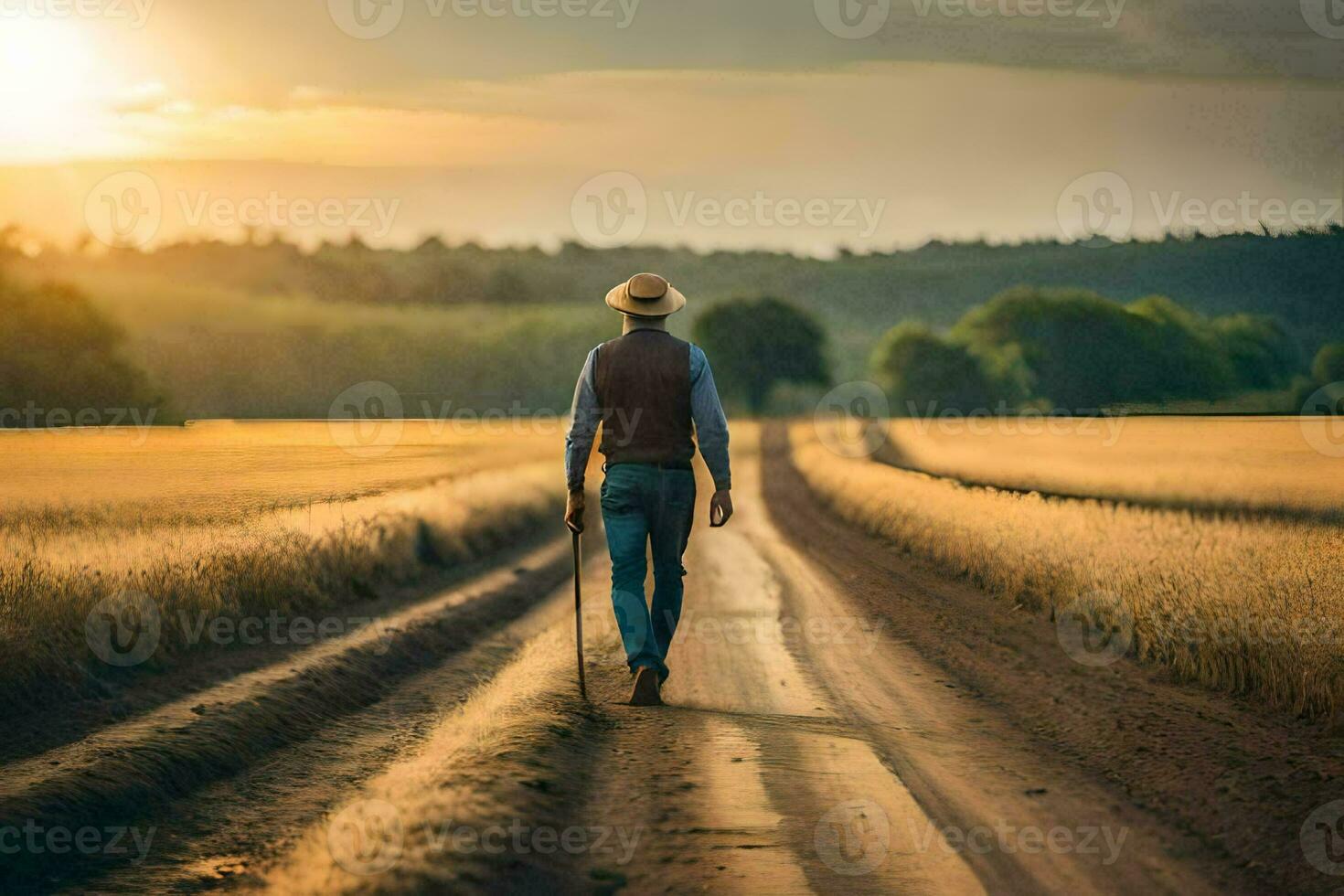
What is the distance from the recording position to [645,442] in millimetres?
8664

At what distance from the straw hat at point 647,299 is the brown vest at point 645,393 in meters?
0.15

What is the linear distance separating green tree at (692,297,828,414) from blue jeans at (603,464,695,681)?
345 ft

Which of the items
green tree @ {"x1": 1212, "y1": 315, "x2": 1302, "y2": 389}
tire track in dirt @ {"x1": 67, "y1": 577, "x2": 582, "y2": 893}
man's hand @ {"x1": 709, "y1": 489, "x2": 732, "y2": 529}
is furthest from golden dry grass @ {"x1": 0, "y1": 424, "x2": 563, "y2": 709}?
green tree @ {"x1": 1212, "y1": 315, "x2": 1302, "y2": 389}

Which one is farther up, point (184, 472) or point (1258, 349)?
point (1258, 349)

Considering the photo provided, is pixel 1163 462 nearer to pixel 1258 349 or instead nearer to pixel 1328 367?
pixel 1258 349

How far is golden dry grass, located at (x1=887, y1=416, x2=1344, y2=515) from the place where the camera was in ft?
72.1

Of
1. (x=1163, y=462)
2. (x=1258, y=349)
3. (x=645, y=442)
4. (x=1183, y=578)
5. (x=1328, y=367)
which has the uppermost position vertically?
(x=1258, y=349)

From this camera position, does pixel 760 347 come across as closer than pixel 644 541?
No

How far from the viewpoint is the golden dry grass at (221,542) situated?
33.3 ft

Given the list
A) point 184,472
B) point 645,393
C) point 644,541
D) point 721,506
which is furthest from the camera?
point 184,472

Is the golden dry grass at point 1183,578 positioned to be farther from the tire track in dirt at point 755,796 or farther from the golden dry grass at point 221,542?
the golden dry grass at point 221,542

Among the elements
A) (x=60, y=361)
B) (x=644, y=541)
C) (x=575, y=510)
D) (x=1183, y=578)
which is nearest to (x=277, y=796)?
(x=575, y=510)

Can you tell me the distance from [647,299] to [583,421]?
975 millimetres

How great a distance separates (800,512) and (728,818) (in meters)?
23.0
